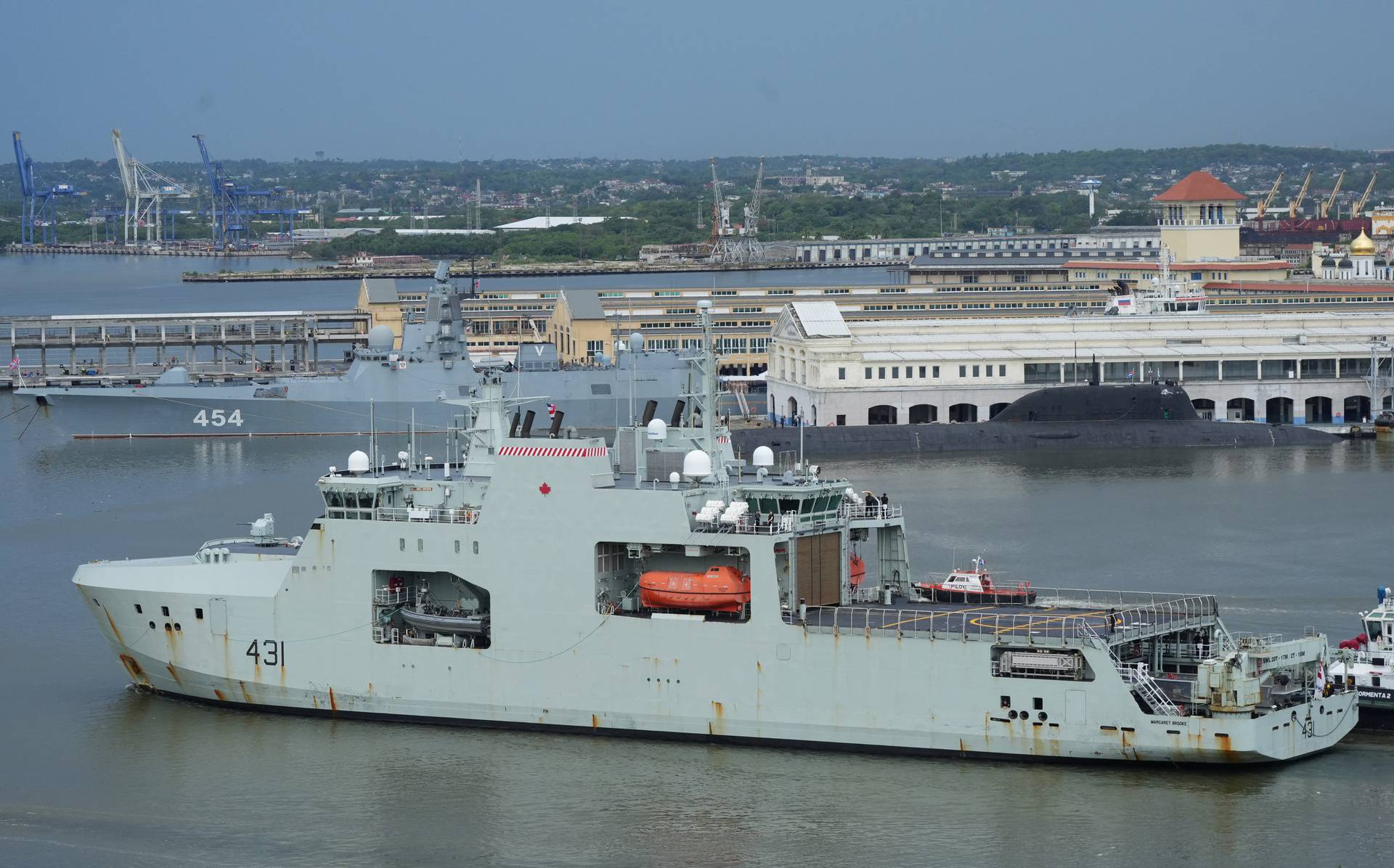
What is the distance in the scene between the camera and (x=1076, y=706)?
67.2 feet

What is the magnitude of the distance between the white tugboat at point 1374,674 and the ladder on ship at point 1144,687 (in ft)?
8.58

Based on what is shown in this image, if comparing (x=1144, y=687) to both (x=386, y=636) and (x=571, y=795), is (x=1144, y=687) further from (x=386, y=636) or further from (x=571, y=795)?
(x=386, y=636)

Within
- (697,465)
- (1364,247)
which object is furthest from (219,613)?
(1364,247)

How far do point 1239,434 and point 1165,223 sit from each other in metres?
40.6

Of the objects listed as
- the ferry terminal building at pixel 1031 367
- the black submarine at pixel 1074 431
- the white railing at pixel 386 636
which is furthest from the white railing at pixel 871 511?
the ferry terminal building at pixel 1031 367

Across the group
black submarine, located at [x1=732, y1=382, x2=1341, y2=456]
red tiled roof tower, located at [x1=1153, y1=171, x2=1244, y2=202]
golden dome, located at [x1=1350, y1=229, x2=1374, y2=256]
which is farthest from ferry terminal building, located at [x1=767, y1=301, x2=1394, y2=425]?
golden dome, located at [x1=1350, y1=229, x2=1374, y2=256]

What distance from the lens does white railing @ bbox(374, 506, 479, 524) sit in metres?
22.9

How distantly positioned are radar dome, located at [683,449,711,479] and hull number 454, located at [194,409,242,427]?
33.7 metres

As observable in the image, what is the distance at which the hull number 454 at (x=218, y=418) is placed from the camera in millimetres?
53312

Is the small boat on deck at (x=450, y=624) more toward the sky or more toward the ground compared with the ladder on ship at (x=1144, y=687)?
more toward the sky

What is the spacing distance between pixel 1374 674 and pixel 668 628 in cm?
819

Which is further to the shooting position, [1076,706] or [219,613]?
[219,613]

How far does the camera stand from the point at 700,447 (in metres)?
23.5

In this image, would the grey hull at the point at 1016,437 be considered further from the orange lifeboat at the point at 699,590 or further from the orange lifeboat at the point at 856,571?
the orange lifeboat at the point at 699,590
